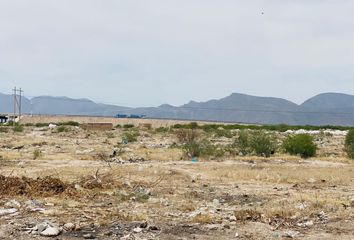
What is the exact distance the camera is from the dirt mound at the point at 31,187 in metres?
12.8

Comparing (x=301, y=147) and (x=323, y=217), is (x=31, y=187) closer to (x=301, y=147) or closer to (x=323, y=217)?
(x=323, y=217)

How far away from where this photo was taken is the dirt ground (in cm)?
963

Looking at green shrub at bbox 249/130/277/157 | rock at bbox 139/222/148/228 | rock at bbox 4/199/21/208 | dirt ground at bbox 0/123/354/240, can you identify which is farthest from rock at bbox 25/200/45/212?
green shrub at bbox 249/130/277/157

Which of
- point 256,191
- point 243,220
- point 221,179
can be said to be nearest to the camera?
point 243,220

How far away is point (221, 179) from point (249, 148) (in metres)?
11.6

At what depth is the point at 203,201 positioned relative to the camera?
13.1 meters

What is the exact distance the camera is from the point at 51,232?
30.1 feet

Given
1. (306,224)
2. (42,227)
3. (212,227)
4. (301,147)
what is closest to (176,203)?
(212,227)

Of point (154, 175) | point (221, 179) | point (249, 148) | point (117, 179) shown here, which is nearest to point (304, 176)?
point (221, 179)

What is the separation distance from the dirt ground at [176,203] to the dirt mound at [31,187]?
0.08 feet

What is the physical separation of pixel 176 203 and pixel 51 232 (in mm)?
4066

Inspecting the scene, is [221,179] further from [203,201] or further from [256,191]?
[203,201]

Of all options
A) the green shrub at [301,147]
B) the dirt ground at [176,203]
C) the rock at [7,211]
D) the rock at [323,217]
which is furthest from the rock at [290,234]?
the green shrub at [301,147]

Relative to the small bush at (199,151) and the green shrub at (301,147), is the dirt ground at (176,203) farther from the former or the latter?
the green shrub at (301,147)
